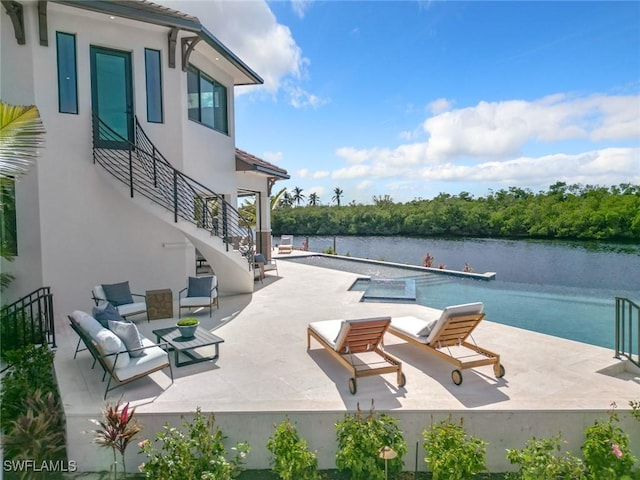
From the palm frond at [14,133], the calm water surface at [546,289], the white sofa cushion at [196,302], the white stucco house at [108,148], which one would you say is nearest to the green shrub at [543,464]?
the calm water surface at [546,289]

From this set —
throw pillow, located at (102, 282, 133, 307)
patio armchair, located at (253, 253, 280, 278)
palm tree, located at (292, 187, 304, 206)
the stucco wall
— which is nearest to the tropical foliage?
palm tree, located at (292, 187, 304, 206)

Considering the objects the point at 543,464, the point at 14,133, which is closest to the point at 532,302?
the point at 543,464

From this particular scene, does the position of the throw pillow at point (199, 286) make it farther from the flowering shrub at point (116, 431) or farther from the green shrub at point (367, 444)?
the green shrub at point (367, 444)

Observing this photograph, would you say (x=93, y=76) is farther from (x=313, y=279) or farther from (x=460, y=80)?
(x=460, y=80)

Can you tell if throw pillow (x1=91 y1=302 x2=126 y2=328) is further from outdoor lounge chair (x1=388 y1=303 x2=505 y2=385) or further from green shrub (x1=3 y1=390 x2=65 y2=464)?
outdoor lounge chair (x1=388 y1=303 x2=505 y2=385)

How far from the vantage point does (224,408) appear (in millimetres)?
4863

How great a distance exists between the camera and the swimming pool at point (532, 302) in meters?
8.28

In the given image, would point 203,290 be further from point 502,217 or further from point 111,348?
point 502,217

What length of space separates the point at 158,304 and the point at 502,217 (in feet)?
159

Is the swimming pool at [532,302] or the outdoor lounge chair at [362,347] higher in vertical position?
the outdoor lounge chair at [362,347]

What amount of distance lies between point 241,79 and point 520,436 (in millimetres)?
14624

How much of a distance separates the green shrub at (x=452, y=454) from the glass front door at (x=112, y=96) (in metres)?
9.89

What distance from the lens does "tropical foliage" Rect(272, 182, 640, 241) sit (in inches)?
1642

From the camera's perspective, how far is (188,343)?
6457 mm
